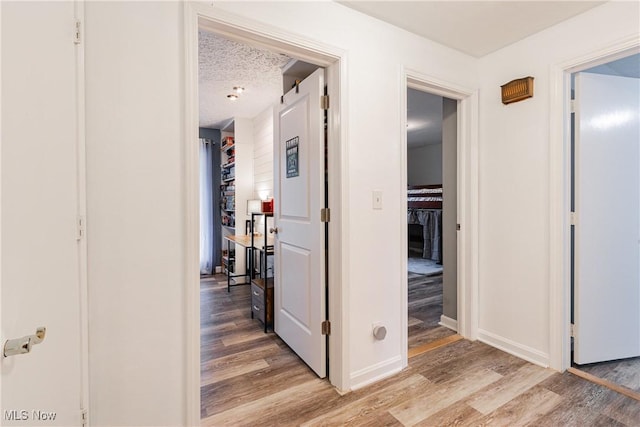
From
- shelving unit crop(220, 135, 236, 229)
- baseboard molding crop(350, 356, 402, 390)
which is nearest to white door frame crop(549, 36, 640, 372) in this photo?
baseboard molding crop(350, 356, 402, 390)

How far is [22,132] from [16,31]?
10.1 inches

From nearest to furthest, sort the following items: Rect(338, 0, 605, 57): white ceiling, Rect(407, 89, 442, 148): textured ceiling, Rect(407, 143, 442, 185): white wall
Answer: Rect(338, 0, 605, 57): white ceiling
Rect(407, 89, 442, 148): textured ceiling
Rect(407, 143, 442, 185): white wall

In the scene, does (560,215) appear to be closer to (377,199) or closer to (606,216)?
(606,216)

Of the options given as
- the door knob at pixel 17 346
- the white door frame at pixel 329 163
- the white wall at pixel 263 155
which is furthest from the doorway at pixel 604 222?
the white wall at pixel 263 155

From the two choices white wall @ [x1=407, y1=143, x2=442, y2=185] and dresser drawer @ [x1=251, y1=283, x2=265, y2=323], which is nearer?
dresser drawer @ [x1=251, y1=283, x2=265, y2=323]

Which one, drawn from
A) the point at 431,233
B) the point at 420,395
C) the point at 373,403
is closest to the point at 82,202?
the point at 373,403

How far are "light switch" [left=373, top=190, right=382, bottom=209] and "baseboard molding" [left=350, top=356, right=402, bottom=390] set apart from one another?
1058 mm

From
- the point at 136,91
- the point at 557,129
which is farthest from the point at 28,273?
the point at 557,129

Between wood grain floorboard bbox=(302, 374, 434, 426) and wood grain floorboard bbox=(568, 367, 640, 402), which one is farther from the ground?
wood grain floorboard bbox=(568, 367, 640, 402)

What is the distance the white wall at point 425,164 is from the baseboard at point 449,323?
512 centimetres

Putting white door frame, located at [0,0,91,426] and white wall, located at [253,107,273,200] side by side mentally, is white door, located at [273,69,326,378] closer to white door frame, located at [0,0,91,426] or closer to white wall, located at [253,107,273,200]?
white door frame, located at [0,0,91,426]

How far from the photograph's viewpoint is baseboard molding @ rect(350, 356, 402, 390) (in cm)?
195

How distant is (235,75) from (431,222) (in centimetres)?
475

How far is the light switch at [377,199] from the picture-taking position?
204cm
